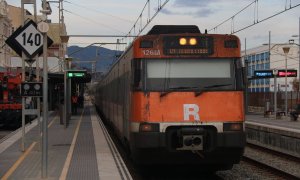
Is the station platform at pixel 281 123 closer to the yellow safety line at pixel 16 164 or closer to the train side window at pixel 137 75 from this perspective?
the yellow safety line at pixel 16 164

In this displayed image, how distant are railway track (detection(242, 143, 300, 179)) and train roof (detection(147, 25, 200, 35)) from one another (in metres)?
4.01

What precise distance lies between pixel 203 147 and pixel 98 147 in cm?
650

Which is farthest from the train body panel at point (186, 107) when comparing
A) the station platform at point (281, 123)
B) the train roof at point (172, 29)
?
the station platform at point (281, 123)

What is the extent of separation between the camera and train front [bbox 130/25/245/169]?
10.2m

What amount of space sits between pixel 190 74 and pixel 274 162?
685cm

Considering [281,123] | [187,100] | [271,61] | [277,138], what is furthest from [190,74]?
[271,61]

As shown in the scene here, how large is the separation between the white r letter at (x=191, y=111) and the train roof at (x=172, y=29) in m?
2.00

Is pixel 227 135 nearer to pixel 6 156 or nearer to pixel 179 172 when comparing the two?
pixel 179 172

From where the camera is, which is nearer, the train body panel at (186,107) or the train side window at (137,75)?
the train body panel at (186,107)

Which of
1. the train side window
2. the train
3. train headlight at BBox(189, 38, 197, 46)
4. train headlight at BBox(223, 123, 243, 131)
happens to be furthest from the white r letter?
train headlight at BBox(189, 38, 197, 46)

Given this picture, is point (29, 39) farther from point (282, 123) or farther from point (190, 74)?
point (282, 123)

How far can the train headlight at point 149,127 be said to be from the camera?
10.2 metres

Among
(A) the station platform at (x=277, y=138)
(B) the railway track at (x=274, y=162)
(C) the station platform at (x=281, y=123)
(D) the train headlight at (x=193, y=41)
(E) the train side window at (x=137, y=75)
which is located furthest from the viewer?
(C) the station platform at (x=281, y=123)

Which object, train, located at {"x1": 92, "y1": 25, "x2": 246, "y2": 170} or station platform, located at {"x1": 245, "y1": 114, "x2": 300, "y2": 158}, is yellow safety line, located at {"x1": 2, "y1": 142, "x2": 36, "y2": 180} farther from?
station platform, located at {"x1": 245, "y1": 114, "x2": 300, "y2": 158}
